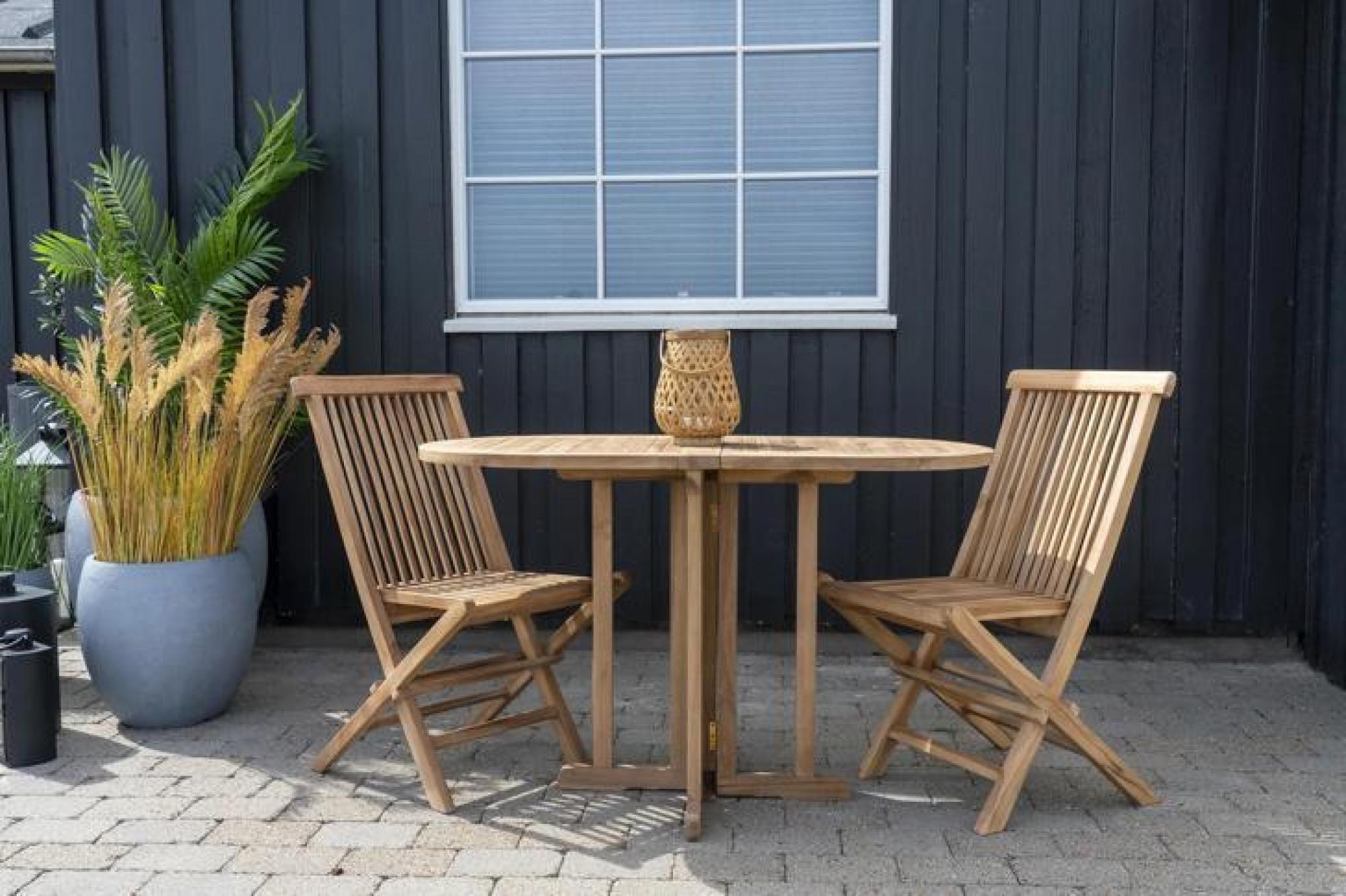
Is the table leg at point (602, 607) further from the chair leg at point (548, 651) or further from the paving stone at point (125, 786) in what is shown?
the paving stone at point (125, 786)

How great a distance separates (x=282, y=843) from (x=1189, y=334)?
3.43 meters

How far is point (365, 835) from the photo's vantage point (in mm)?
2812

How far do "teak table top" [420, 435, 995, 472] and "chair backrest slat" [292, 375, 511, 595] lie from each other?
0.34 m

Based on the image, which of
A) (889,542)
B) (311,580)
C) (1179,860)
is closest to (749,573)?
(889,542)

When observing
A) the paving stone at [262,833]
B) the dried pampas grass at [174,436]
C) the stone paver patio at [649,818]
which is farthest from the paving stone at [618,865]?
the dried pampas grass at [174,436]

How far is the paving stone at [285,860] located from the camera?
261cm

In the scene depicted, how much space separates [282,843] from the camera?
2.76 m

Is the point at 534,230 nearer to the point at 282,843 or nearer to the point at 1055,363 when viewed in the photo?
the point at 1055,363

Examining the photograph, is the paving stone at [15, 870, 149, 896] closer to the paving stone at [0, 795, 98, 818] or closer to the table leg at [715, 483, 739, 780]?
the paving stone at [0, 795, 98, 818]

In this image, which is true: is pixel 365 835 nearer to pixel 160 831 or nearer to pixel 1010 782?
pixel 160 831

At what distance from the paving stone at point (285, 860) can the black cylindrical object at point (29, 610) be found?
1.22m

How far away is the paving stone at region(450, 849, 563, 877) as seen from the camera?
102 inches

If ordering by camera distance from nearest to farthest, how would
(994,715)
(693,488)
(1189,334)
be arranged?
1. (693,488)
2. (994,715)
3. (1189,334)

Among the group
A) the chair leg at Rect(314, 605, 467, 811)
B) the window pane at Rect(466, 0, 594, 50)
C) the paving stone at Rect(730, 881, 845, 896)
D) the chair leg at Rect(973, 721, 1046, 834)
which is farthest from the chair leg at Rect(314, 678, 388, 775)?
the window pane at Rect(466, 0, 594, 50)
